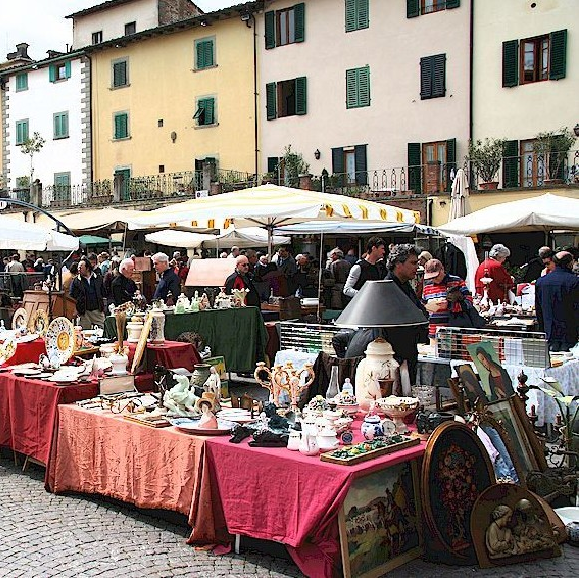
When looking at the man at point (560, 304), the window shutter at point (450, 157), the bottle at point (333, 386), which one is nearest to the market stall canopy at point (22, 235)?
the bottle at point (333, 386)

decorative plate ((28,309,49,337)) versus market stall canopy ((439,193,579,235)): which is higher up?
market stall canopy ((439,193,579,235))

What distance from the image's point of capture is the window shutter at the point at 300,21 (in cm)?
2333

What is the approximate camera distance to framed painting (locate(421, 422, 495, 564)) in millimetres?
3816

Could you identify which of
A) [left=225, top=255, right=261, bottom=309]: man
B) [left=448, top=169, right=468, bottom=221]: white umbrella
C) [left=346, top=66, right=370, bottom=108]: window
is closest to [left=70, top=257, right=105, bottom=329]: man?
[left=225, top=255, right=261, bottom=309]: man

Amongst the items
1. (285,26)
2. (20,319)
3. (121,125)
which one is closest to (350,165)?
(285,26)

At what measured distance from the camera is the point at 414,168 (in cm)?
2092

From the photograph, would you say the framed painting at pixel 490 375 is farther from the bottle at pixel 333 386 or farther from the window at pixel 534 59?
the window at pixel 534 59

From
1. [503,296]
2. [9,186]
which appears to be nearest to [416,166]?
[503,296]

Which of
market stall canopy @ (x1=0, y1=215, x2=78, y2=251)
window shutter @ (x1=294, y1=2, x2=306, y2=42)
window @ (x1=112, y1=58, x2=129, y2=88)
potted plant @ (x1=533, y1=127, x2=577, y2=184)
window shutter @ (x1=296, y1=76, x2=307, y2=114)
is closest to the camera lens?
market stall canopy @ (x1=0, y1=215, x2=78, y2=251)

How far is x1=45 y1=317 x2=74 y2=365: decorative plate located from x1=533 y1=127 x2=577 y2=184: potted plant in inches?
543

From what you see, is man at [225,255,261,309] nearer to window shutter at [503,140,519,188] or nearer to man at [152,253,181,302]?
man at [152,253,181,302]

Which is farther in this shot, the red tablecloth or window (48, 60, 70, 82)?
window (48, 60, 70, 82)

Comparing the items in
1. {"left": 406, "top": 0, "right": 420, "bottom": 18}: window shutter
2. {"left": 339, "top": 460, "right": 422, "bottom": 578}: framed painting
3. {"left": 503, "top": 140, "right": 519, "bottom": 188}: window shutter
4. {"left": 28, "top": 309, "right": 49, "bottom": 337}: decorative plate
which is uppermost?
{"left": 406, "top": 0, "right": 420, "bottom": 18}: window shutter

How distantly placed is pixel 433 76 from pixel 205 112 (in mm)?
8366
